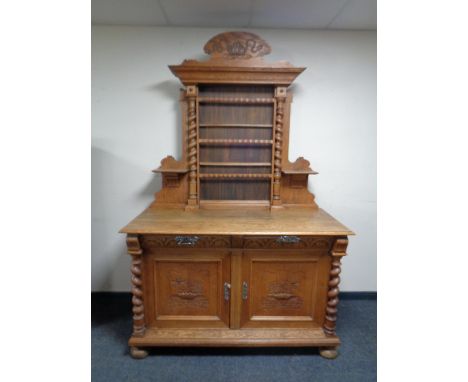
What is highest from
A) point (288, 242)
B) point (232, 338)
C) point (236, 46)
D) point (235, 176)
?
point (236, 46)

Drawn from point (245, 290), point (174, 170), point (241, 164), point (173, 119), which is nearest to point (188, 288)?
point (245, 290)

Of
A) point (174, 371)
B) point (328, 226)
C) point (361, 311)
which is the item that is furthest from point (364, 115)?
point (174, 371)

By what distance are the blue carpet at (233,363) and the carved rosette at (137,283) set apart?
0.23 meters

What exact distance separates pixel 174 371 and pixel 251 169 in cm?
143

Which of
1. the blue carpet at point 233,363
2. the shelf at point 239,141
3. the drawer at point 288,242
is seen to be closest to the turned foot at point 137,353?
the blue carpet at point 233,363

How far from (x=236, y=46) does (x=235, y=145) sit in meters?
0.68

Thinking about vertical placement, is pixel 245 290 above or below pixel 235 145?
below

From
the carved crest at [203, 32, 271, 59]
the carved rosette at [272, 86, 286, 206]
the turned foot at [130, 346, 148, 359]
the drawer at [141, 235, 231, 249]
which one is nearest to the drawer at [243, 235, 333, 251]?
the drawer at [141, 235, 231, 249]

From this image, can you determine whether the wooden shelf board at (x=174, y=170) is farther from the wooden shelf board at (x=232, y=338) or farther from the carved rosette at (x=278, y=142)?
the wooden shelf board at (x=232, y=338)

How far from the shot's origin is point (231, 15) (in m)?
1.81

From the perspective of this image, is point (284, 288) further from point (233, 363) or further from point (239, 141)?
point (239, 141)

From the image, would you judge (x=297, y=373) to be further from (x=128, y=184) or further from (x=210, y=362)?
(x=128, y=184)

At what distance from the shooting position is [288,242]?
1.51m

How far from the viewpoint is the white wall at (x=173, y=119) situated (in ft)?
6.49
